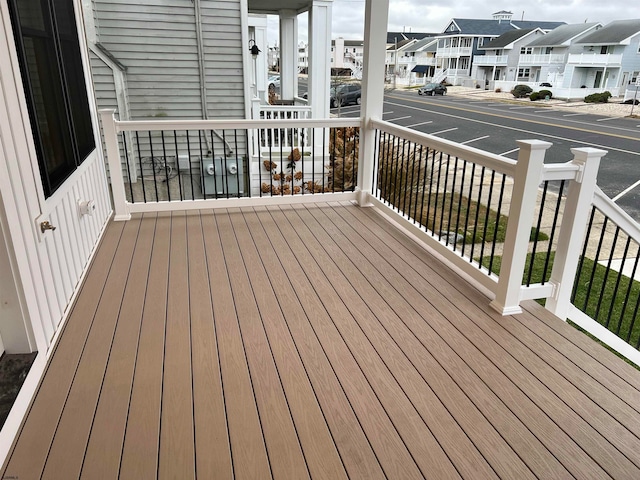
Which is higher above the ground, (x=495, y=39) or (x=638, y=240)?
(x=495, y=39)

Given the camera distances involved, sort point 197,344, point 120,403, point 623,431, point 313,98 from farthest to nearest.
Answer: point 313,98 < point 197,344 < point 120,403 < point 623,431

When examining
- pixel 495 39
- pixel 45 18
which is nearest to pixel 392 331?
pixel 495 39

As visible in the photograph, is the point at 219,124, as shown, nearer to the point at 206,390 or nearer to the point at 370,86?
the point at 370,86

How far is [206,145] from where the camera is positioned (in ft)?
21.7

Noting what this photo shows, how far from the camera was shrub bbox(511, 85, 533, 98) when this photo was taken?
3590mm

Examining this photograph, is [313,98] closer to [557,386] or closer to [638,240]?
[638,240]

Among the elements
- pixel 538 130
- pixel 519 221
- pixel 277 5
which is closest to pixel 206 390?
pixel 519 221

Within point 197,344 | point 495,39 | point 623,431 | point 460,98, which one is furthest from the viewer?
point 460,98

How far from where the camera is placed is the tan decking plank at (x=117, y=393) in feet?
5.58

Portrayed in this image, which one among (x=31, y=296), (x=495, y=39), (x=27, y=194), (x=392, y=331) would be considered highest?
(x=495, y=39)

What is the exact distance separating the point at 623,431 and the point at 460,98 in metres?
2.91

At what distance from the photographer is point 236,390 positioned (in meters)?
2.10

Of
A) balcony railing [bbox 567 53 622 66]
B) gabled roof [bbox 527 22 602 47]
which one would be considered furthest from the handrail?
balcony railing [bbox 567 53 622 66]

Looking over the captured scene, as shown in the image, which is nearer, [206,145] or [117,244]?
[117,244]
